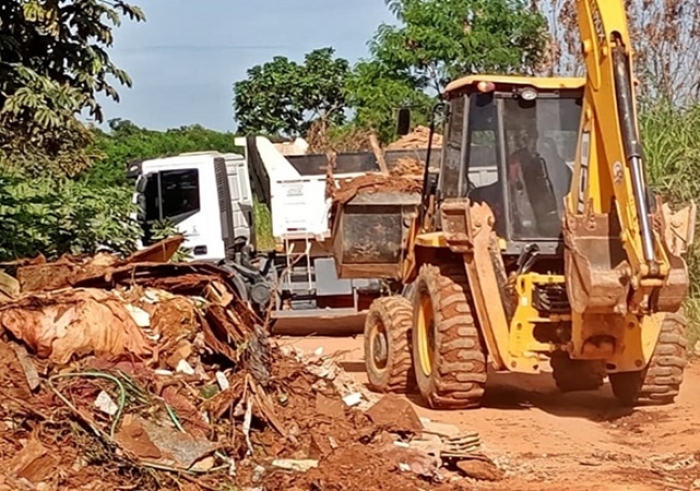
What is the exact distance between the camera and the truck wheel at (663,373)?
992cm

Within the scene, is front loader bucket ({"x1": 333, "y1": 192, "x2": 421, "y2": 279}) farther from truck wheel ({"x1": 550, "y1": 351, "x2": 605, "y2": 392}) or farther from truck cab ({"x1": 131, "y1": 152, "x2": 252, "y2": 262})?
truck cab ({"x1": 131, "y1": 152, "x2": 252, "y2": 262})

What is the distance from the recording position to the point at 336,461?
7.41 meters

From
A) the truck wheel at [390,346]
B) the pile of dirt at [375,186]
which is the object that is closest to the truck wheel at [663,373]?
the truck wheel at [390,346]

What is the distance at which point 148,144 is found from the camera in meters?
30.0

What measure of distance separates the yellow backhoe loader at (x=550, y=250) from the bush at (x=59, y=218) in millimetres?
2863

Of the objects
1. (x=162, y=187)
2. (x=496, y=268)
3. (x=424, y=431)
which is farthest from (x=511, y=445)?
(x=162, y=187)

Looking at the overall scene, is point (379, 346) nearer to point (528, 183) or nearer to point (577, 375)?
point (577, 375)

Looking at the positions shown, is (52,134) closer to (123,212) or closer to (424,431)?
(123,212)

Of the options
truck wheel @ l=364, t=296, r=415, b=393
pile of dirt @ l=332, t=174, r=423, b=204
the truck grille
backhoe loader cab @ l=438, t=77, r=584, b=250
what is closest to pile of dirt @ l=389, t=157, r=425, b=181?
pile of dirt @ l=332, t=174, r=423, b=204

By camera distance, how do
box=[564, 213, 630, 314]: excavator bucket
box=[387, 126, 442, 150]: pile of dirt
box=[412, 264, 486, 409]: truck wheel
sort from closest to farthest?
box=[564, 213, 630, 314]: excavator bucket < box=[412, 264, 486, 409]: truck wheel < box=[387, 126, 442, 150]: pile of dirt

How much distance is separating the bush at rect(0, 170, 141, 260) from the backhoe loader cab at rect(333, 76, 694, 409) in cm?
289

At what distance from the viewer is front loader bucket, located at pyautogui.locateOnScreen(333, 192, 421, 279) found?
12.8 m

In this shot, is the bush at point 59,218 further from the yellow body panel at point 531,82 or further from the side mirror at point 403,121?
the yellow body panel at point 531,82

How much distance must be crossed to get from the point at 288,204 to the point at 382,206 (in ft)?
11.3
